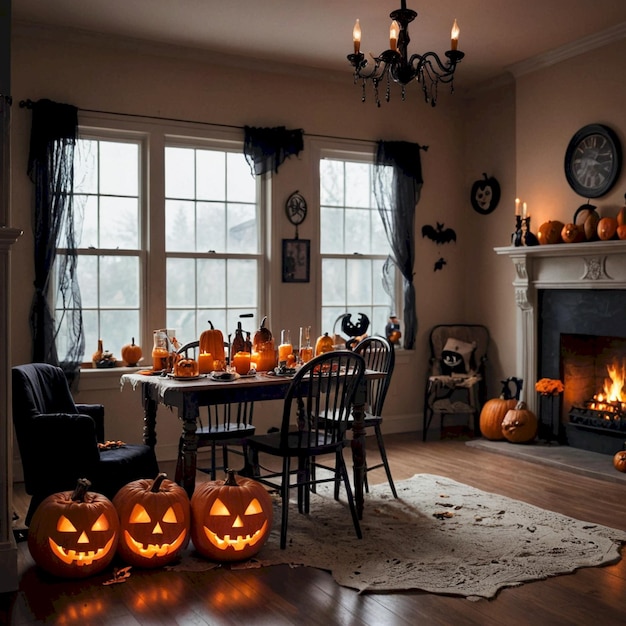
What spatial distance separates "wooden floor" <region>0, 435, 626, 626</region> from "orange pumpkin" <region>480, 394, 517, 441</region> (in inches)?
106

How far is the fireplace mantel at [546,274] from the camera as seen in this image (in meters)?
5.43

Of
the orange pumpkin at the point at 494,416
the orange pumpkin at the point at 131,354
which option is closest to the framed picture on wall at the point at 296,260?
the orange pumpkin at the point at 131,354

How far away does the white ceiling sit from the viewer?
16.1ft

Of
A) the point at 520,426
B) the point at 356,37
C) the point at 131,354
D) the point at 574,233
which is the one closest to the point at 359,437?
the point at 356,37

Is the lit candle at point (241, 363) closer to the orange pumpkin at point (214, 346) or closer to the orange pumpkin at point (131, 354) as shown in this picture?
the orange pumpkin at point (214, 346)

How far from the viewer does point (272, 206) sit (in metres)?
6.09

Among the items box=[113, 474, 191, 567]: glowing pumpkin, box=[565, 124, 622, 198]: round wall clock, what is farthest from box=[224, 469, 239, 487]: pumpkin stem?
box=[565, 124, 622, 198]: round wall clock

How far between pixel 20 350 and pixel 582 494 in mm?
3794

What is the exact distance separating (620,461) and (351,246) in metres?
2.80

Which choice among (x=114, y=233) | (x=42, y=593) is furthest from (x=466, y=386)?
(x=42, y=593)

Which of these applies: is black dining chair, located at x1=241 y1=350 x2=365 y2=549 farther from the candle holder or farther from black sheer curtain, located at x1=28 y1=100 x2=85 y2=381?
the candle holder

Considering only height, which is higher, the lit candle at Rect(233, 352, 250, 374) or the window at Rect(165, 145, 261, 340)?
the window at Rect(165, 145, 261, 340)

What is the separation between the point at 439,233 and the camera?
694 cm

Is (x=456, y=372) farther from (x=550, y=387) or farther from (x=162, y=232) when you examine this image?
(x=162, y=232)
